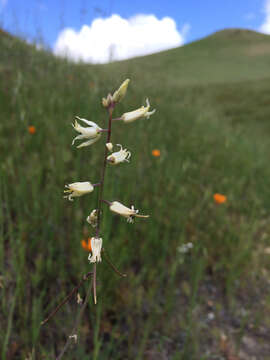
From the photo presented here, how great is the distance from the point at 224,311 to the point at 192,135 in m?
2.50

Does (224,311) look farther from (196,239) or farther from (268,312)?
(196,239)

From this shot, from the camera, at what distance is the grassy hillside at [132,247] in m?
1.36

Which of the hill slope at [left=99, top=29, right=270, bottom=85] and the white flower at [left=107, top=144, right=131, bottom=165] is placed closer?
the white flower at [left=107, top=144, right=131, bottom=165]

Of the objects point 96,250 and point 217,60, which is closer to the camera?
point 96,250

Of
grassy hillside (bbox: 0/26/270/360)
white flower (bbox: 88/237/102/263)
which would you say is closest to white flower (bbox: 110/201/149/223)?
white flower (bbox: 88/237/102/263)

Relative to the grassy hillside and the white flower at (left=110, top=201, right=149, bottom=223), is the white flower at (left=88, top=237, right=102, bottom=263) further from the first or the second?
the grassy hillside

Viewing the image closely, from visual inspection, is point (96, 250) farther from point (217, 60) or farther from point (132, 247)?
point (217, 60)

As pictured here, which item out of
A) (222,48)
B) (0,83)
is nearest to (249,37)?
(222,48)

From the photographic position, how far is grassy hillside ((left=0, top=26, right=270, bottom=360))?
1.36 meters

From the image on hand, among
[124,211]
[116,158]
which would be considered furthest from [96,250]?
[116,158]

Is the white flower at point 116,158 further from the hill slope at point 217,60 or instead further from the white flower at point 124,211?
the hill slope at point 217,60

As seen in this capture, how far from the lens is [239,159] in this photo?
359 centimetres

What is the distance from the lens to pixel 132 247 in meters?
1.76

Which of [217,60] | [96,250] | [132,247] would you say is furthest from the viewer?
[217,60]
